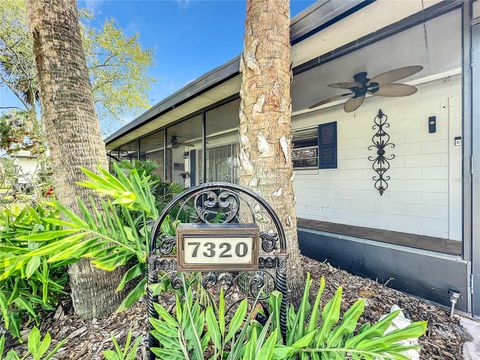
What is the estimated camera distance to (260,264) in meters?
1.16

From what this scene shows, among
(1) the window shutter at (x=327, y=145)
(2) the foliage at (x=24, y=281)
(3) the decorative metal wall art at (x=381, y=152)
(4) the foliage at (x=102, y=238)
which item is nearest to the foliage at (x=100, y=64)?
(2) the foliage at (x=24, y=281)

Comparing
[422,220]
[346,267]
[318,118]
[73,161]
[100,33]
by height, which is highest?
[100,33]

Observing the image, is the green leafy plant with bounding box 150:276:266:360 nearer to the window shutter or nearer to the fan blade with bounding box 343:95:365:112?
the fan blade with bounding box 343:95:365:112

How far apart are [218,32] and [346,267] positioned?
10053mm

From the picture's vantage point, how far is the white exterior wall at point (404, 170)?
3641 mm

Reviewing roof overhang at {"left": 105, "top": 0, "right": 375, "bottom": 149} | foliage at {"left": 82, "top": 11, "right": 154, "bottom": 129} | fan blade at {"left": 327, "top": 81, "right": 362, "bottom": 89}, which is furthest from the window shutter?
foliage at {"left": 82, "top": 11, "right": 154, "bottom": 129}

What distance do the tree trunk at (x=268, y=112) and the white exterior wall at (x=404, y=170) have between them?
328cm

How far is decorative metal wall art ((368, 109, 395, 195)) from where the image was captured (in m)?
4.34

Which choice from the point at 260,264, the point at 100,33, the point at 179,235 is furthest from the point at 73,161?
the point at 100,33

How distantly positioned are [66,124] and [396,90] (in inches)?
157

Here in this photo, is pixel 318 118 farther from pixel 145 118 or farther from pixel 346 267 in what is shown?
pixel 145 118

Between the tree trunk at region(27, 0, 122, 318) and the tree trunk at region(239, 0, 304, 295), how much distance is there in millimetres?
1307

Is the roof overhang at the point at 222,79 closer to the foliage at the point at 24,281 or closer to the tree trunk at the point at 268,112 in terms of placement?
the tree trunk at the point at 268,112

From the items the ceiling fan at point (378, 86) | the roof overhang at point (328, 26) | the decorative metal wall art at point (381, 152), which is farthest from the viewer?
the decorative metal wall art at point (381, 152)
